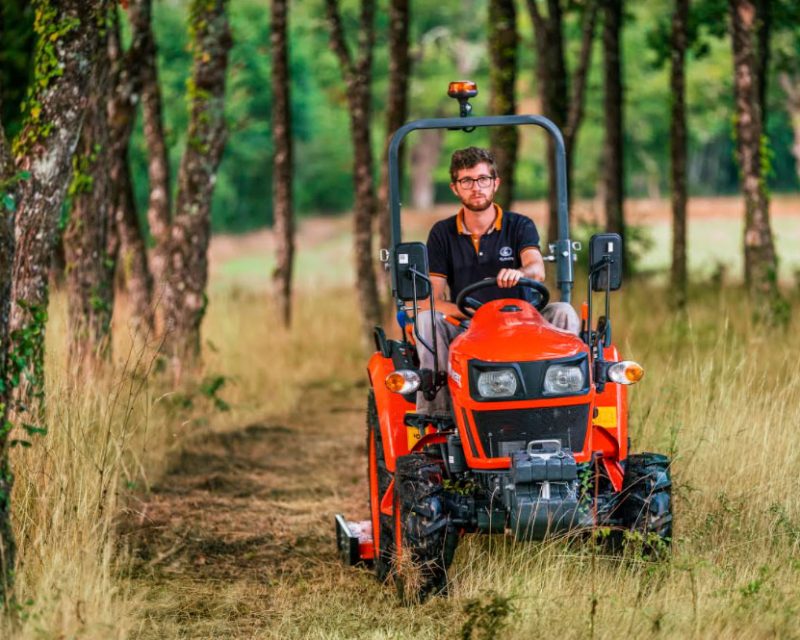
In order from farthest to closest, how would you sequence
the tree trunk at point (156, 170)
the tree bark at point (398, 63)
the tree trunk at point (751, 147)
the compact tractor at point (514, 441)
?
the tree bark at point (398, 63)
the tree trunk at point (156, 170)
the tree trunk at point (751, 147)
the compact tractor at point (514, 441)

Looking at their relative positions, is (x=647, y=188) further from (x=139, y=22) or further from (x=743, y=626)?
(x=743, y=626)

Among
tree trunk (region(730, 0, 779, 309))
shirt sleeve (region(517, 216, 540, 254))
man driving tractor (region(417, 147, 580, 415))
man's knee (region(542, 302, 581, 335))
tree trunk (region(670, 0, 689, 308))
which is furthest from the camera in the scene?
tree trunk (region(670, 0, 689, 308))

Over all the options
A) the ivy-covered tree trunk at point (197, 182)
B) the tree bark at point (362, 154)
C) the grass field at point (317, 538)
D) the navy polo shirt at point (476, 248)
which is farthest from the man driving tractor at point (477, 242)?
the tree bark at point (362, 154)

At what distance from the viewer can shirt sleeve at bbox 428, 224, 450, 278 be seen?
23.6 ft

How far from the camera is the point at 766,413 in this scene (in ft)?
26.4

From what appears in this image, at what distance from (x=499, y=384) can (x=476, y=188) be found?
1.33 metres

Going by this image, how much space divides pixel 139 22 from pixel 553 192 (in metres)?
7.86

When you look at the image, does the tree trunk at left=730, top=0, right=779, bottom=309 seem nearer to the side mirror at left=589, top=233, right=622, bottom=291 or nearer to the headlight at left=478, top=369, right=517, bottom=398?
the side mirror at left=589, top=233, right=622, bottom=291

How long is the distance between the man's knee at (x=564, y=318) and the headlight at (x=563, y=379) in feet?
1.95

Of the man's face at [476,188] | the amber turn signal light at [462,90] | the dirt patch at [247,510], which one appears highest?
the amber turn signal light at [462,90]

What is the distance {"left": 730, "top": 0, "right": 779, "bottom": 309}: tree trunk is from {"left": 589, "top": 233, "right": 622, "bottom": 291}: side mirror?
7.44m

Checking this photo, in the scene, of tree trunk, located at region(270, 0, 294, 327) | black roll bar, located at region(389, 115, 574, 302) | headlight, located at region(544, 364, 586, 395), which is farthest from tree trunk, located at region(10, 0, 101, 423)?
tree trunk, located at region(270, 0, 294, 327)

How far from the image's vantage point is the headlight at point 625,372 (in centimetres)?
630

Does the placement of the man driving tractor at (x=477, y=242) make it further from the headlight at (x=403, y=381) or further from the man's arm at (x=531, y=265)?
the headlight at (x=403, y=381)
